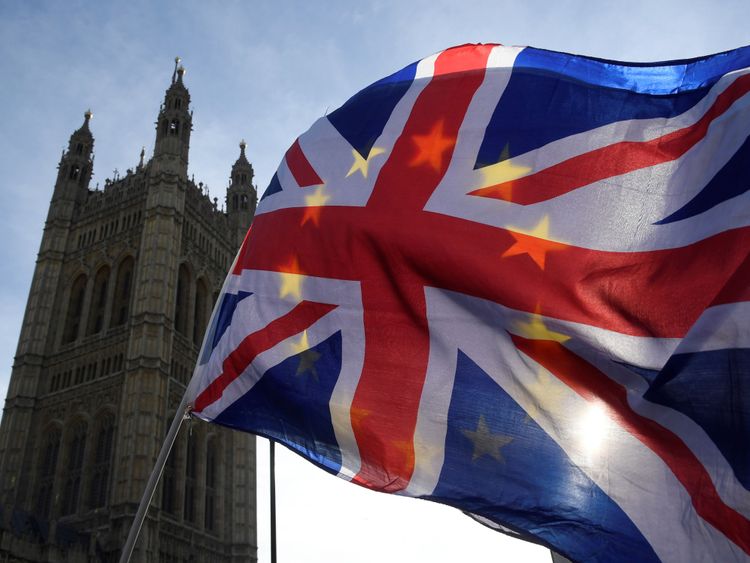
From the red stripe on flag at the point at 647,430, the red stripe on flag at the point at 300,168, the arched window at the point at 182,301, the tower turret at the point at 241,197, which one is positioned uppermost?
the tower turret at the point at 241,197

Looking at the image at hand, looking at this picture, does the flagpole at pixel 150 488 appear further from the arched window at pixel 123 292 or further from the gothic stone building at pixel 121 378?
→ the arched window at pixel 123 292

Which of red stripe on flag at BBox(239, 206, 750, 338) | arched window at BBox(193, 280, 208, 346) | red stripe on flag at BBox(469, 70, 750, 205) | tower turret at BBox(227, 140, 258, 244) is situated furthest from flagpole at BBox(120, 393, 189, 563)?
tower turret at BBox(227, 140, 258, 244)

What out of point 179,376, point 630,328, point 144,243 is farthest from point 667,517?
point 144,243

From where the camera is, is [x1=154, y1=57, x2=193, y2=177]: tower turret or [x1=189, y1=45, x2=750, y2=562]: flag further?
[x1=154, y1=57, x2=193, y2=177]: tower turret

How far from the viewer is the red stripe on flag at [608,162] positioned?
6.75 m

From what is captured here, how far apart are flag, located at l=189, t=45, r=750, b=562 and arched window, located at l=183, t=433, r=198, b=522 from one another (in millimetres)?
38786

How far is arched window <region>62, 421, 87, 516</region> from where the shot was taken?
4250 cm

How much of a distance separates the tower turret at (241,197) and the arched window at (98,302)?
1196cm

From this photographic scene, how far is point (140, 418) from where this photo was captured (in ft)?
138

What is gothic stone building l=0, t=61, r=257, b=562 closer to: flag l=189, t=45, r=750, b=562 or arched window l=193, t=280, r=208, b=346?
arched window l=193, t=280, r=208, b=346

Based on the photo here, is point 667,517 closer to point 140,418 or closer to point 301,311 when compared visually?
point 301,311

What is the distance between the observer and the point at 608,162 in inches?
283

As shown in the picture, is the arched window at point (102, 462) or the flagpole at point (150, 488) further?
the arched window at point (102, 462)

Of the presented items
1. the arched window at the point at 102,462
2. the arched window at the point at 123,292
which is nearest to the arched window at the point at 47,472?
the arched window at the point at 102,462
